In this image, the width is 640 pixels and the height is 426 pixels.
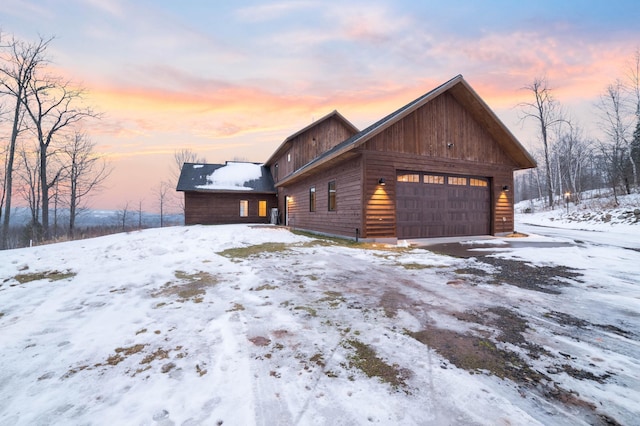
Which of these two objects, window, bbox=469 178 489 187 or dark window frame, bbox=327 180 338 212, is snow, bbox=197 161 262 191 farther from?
window, bbox=469 178 489 187

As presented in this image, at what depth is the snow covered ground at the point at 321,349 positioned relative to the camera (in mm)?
1514

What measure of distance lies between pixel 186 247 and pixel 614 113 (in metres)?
32.9

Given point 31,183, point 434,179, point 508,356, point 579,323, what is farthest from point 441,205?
point 31,183

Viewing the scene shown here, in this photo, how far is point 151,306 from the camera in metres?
3.28

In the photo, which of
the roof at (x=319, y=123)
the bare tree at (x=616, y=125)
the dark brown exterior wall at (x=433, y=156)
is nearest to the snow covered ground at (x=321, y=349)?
the dark brown exterior wall at (x=433, y=156)

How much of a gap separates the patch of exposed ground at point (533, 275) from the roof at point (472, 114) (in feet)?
18.4

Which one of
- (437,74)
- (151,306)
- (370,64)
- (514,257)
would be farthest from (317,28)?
(151,306)

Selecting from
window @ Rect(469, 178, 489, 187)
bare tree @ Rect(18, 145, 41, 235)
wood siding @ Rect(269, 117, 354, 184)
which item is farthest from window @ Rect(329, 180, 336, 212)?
bare tree @ Rect(18, 145, 41, 235)

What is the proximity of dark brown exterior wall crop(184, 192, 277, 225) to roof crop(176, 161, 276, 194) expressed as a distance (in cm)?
68

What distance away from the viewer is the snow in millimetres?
20812

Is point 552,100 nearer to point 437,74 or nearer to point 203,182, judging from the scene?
point 437,74

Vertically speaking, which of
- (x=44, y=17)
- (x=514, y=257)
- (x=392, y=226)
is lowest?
→ (x=514, y=257)

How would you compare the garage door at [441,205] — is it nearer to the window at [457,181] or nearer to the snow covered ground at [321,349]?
the window at [457,181]

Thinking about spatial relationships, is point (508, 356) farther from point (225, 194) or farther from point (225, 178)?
point (225, 178)
